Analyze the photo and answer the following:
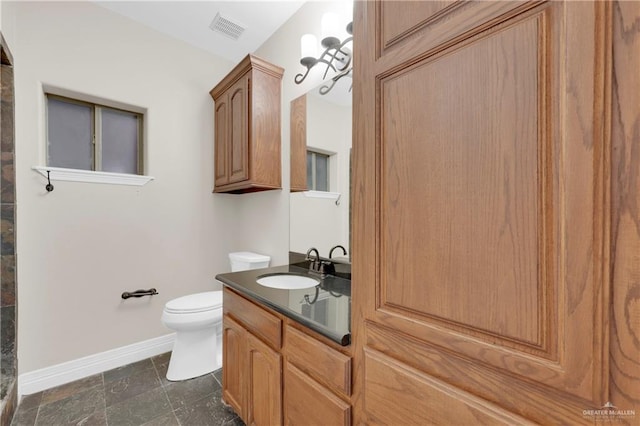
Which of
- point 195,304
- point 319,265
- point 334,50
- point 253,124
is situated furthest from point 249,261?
point 334,50

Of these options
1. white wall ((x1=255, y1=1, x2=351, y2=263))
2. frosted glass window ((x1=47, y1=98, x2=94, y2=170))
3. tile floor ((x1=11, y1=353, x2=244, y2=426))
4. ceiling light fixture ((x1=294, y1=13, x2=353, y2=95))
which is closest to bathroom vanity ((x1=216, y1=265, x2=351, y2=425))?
tile floor ((x1=11, y1=353, x2=244, y2=426))

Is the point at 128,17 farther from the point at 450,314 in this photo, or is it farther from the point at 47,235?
the point at 450,314

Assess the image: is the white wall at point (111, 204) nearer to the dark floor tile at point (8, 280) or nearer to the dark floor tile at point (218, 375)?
the dark floor tile at point (8, 280)

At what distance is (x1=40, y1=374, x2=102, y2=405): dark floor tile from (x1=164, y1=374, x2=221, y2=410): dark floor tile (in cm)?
55

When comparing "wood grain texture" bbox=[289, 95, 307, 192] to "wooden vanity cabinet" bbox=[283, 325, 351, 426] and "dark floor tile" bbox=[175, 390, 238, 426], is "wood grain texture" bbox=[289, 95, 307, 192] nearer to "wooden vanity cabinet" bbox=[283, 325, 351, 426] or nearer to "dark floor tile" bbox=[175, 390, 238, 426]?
"wooden vanity cabinet" bbox=[283, 325, 351, 426]

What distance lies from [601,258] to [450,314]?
0.29 meters

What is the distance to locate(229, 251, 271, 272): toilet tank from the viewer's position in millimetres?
2230

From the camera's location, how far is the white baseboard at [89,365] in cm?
181

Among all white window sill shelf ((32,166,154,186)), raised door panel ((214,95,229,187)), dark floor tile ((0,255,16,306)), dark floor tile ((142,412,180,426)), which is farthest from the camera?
raised door panel ((214,95,229,187))

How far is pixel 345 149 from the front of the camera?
1593 millimetres

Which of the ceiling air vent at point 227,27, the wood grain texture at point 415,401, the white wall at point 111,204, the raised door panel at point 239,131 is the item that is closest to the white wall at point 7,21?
the white wall at point 111,204

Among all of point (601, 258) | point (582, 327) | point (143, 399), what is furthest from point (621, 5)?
point (143, 399)

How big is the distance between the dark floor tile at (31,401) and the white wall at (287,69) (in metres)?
1.75

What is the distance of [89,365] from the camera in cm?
200
